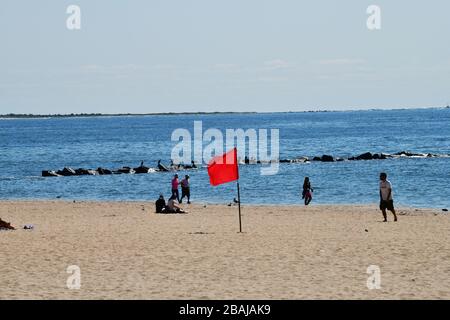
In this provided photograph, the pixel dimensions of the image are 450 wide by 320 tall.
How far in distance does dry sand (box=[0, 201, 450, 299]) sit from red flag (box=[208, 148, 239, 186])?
1605 mm

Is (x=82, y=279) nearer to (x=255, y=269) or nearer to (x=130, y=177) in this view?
(x=255, y=269)

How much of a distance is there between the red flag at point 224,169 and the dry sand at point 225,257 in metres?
1.60

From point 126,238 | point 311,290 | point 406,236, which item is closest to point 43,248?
point 126,238

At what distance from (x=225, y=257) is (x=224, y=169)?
5430mm

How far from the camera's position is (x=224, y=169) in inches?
898

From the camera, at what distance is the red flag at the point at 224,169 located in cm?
2250

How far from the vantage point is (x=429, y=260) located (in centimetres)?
1695

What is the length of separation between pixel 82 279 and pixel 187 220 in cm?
1268
